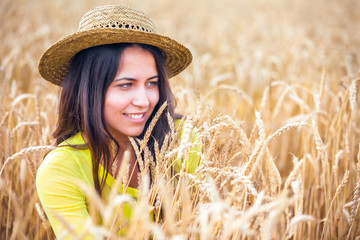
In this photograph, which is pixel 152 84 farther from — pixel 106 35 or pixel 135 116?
pixel 106 35

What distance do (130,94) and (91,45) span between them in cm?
28

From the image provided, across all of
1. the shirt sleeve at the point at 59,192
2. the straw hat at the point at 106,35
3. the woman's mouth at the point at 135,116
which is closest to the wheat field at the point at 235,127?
the shirt sleeve at the point at 59,192

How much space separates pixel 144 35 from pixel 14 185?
103 centimetres

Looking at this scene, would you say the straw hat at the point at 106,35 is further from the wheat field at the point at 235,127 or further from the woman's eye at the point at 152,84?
the wheat field at the point at 235,127

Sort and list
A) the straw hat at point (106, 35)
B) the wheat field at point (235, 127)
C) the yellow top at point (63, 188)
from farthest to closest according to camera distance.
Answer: the straw hat at point (106, 35) → the yellow top at point (63, 188) → the wheat field at point (235, 127)

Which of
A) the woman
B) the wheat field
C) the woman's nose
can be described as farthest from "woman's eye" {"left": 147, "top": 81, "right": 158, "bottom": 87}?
the wheat field

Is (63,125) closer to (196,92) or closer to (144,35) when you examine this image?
(144,35)

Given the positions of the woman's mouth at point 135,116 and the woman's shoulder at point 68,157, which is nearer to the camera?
the woman's shoulder at point 68,157

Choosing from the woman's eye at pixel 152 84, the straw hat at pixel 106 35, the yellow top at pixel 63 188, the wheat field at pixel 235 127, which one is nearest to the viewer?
the wheat field at pixel 235 127

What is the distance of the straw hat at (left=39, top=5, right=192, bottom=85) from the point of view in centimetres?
136

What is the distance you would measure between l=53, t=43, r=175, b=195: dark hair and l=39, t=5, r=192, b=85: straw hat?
0.16 feet

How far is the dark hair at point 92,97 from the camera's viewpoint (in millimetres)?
1428

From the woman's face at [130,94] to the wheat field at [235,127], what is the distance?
19 cm

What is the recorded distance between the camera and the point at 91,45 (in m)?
1.44
